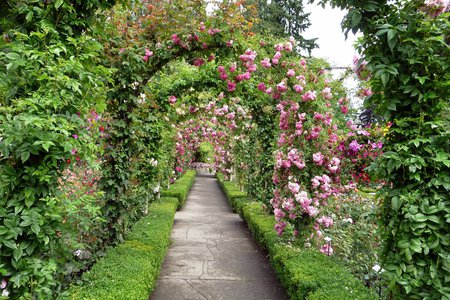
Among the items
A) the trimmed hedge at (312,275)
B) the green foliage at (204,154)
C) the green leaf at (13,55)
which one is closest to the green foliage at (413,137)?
the trimmed hedge at (312,275)

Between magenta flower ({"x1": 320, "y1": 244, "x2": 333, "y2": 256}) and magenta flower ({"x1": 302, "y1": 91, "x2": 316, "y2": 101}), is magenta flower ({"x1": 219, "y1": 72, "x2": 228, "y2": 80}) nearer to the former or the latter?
magenta flower ({"x1": 302, "y1": 91, "x2": 316, "y2": 101})

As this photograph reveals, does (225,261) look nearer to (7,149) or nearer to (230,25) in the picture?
(230,25)

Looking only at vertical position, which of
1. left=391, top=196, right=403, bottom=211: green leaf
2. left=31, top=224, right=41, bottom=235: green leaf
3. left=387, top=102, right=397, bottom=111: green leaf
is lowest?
left=31, top=224, right=41, bottom=235: green leaf

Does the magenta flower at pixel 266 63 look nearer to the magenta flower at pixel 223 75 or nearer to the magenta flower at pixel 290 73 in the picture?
the magenta flower at pixel 290 73

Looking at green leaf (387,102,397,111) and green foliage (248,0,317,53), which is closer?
green leaf (387,102,397,111)

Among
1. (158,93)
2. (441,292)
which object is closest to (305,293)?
(441,292)

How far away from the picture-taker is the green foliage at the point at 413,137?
209 cm

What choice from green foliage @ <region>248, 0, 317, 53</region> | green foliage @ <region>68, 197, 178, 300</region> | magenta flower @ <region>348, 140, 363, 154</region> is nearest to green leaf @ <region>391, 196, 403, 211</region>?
green foliage @ <region>68, 197, 178, 300</region>

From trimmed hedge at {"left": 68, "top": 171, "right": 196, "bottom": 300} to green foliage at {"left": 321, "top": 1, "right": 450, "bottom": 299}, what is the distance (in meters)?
2.21

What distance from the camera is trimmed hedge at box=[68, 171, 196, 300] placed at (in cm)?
310

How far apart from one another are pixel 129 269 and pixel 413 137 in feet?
9.78

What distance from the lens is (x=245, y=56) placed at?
5.03 m

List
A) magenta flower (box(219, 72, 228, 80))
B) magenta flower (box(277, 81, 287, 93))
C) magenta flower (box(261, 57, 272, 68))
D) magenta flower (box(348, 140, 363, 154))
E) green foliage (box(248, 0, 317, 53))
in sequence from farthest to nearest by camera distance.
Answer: green foliage (box(248, 0, 317, 53)) → magenta flower (box(219, 72, 228, 80)) → magenta flower (box(261, 57, 272, 68)) → magenta flower (box(277, 81, 287, 93)) → magenta flower (box(348, 140, 363, 154))

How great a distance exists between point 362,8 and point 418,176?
1.11 metres
